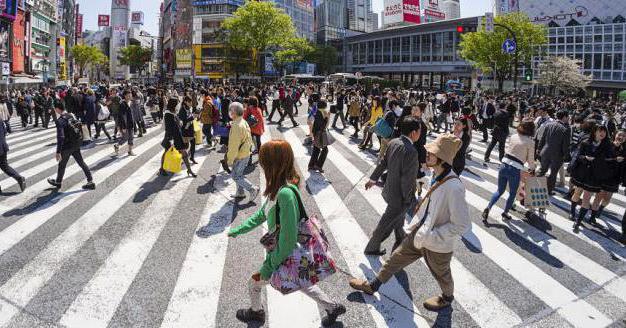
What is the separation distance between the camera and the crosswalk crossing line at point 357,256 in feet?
12.2

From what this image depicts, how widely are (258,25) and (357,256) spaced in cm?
5028

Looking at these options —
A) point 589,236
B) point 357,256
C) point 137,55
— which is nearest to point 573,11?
point 589,236

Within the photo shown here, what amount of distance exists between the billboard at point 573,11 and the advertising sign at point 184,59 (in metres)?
55.7

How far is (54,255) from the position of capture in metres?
4.89

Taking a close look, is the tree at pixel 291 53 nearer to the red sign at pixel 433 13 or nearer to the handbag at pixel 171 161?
the red sign at pixel 433 13

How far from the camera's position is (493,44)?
39.5 meters

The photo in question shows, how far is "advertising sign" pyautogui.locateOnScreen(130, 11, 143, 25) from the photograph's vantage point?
565 ft

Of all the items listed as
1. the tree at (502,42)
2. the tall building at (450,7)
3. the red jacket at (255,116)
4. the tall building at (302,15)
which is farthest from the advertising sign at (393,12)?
the tall building at (450,7)

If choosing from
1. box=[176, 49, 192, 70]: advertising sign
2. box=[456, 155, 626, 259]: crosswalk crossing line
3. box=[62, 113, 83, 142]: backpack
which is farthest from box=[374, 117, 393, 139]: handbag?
box=[176, 49, 192, 70]: advertising sign

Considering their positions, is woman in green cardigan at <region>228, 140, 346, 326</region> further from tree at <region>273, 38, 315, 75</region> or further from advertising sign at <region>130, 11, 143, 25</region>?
advertising sign at <region>130, 11, 143, 25</region>

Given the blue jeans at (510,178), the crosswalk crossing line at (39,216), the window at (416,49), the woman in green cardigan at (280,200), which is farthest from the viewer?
the window at (416,49)

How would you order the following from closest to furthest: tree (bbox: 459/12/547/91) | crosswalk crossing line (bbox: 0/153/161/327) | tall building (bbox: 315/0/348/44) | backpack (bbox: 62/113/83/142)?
crosswalk crossing line (bbox: 0/153/161/327) → backpack (bbox: 62/113/83/142) → tree (bbox: 459/12/547/91) → tall building (bbox: 315/0/348/44)

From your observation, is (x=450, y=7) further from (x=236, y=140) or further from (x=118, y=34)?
(x=236, y=140)

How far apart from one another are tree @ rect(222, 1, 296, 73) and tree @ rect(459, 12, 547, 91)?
2239 centimetres
